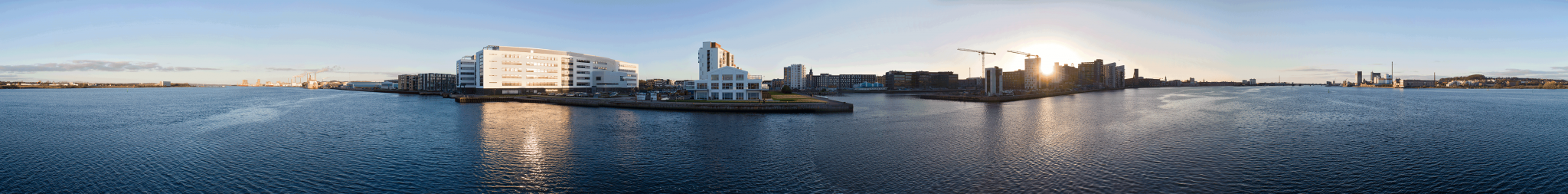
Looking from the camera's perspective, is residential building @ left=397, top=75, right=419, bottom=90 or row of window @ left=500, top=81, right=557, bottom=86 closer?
row of window @ left=500, top=81, right=557, bottom=86

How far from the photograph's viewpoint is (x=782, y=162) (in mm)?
19703

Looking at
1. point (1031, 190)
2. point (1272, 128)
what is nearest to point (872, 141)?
point (1031, 190)

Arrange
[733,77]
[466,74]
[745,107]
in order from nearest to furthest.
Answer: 1. [745,107]
2. [733,77]
3. [466,74]

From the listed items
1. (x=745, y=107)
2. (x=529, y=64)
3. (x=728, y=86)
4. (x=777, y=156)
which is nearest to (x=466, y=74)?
(x=529, y=64)

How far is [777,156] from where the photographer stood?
21.4 metres

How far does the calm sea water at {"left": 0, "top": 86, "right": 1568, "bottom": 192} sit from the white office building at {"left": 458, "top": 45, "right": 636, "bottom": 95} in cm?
5350

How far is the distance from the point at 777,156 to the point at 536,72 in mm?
87544

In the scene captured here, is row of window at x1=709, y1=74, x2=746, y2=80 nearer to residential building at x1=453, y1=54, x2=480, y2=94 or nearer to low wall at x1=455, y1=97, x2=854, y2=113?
low wall at x1=455, y1=97, x2=854, y2=113

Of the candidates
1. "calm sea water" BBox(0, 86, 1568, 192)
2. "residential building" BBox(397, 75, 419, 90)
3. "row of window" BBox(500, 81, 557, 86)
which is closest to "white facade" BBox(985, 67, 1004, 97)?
"calm sea water" BBox(0, 86, 1568, 192)

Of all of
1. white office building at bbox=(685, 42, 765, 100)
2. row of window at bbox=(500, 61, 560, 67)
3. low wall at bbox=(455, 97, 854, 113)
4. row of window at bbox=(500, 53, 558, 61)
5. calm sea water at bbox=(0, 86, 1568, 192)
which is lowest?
calm sea water at bbox=(0, 86, 1568, 192)

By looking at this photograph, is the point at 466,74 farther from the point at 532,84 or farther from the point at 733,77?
the point at 733,77

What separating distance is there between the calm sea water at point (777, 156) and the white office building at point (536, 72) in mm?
53501

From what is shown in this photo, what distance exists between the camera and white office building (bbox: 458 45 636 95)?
305ft

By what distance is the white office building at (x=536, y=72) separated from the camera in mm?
93062
